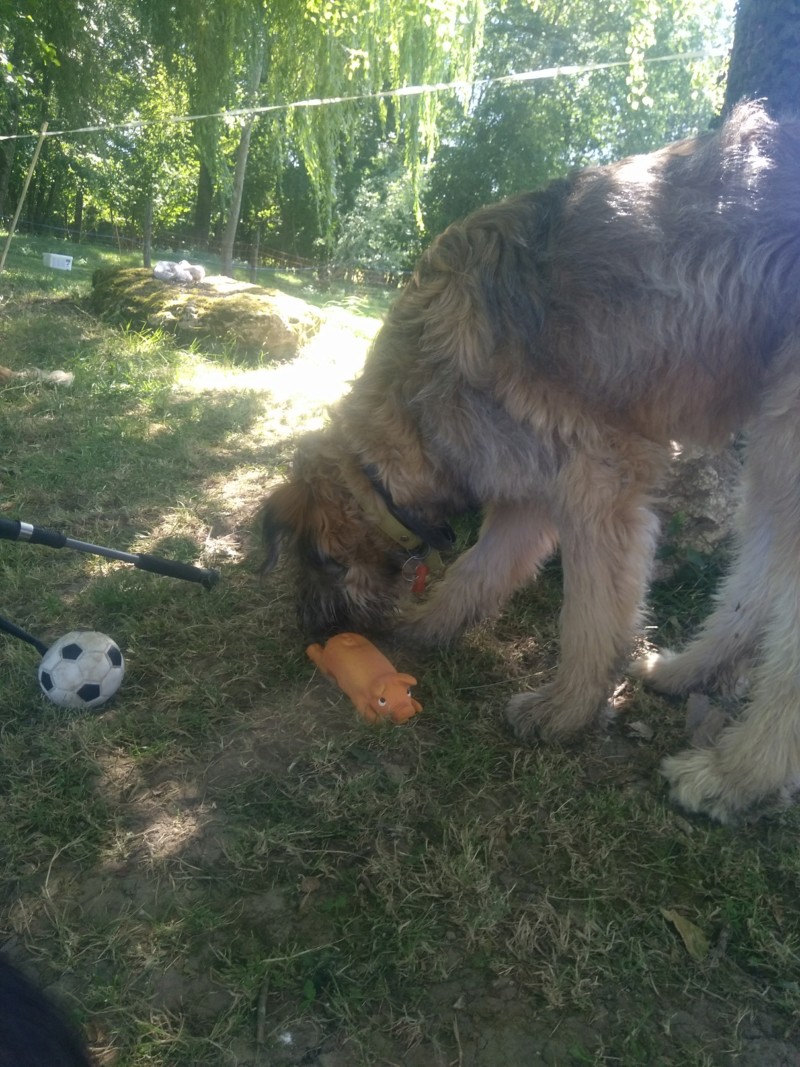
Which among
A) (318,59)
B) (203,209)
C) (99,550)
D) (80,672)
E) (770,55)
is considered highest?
(318,59)

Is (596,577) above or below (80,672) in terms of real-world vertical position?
above

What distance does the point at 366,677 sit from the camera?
9.53ft

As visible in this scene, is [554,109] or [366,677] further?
[554,109]

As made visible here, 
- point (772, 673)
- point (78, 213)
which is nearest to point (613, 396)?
point (772, 673)

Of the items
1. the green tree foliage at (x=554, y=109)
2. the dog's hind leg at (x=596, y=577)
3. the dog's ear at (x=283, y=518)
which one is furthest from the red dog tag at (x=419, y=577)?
the green tree foliage at (x=554, y=109)

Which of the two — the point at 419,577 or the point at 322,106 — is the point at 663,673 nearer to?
the point at 419,577

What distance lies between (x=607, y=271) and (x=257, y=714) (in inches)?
76.4

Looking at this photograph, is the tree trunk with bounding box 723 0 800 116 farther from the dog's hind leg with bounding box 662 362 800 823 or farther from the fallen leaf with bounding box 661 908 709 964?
the fallen leaf with bounding box 661 908 709 964

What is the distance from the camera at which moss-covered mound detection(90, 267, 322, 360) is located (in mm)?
8305

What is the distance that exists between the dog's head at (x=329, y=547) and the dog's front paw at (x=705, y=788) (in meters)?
1.25

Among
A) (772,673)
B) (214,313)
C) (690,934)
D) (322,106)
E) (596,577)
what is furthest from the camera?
(322,106)

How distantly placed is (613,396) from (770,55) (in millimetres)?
2042

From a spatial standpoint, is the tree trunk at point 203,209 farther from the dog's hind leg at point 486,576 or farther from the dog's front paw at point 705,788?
the dog's front paw at point 705,788

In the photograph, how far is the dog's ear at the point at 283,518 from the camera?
3092mm
